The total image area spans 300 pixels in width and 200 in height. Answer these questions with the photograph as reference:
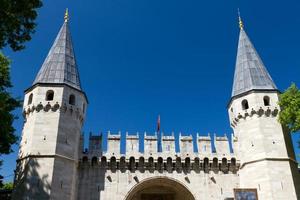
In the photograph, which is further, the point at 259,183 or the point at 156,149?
the point at 156,149

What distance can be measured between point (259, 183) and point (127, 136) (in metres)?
9.02

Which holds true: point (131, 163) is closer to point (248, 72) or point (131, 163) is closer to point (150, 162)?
point (150, 162)

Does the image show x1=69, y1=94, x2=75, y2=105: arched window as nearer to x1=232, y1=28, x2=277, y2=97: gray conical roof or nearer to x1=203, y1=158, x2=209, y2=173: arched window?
x1=203, y1=158, x2=209, y2=173: arched window

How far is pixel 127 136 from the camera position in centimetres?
2258

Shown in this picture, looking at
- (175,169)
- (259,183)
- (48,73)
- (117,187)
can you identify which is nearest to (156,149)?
(175,169)

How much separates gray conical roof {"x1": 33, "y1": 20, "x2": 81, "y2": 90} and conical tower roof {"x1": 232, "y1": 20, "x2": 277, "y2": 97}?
11.7 meters

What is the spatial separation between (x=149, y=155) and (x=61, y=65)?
8899 millimetres

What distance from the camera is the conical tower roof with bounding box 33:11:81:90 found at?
22.4m

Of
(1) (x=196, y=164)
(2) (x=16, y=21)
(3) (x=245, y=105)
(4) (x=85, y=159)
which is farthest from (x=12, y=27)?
(3) (x=245, y=105)

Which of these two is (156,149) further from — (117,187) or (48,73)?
(48,73)


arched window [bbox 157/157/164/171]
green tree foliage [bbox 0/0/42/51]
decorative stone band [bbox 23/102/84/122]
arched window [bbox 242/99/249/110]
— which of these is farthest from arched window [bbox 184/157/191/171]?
green tree foliage [bbox 0/0/42/51]

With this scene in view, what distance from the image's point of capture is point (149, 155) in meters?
22.0

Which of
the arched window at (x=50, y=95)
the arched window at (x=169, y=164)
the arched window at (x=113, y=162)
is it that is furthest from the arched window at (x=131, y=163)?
the arched window at (x=50, y=95)

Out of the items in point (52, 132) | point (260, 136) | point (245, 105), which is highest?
point (245, 105)
